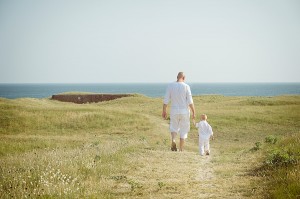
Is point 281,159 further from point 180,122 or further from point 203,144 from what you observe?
point 203,144

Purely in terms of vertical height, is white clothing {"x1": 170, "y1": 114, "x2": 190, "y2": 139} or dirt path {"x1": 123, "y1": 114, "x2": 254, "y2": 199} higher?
white clothing {"x1": 170, "y1": 114, "x2": 190, "y2": 139}

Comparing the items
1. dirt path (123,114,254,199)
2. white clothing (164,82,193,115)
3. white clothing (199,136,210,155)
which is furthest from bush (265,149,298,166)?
white clothing (199,136,210,155)

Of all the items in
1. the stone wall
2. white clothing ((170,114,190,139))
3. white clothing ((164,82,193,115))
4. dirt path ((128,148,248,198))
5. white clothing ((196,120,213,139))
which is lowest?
the stone wall

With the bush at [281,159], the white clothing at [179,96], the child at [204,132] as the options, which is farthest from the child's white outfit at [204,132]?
the bush at [281,159]

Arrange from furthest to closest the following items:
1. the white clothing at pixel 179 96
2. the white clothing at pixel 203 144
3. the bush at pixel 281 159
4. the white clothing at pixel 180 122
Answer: the white clothing at pixel 203 144 < the white clothing at pixel 180 122 < the white clothing at pixel 179 96 < the bush at pixel 281 159

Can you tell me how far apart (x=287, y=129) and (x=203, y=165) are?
22.7 meters

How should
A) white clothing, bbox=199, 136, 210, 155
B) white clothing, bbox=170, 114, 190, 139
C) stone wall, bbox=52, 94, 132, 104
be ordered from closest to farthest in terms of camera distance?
white clothing, bbox=170, 114, 190, 139
white clothing, bbox=199, 136, 210, 155
stone wall, bbox=52, 94, 132, 104

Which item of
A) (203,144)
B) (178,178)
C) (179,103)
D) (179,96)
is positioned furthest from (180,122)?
(178,178)

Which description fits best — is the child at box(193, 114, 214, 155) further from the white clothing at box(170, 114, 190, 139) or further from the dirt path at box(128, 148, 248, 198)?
the dirt path at box(128, 148, 248, 198)

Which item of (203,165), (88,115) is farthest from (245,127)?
(203,165)

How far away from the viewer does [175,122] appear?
13.5 metres

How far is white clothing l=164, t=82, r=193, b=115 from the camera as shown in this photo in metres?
13.2

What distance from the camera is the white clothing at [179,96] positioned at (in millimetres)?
13242

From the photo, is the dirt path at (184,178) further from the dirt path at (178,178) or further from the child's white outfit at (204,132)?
the child's white outfit at (204,132)
